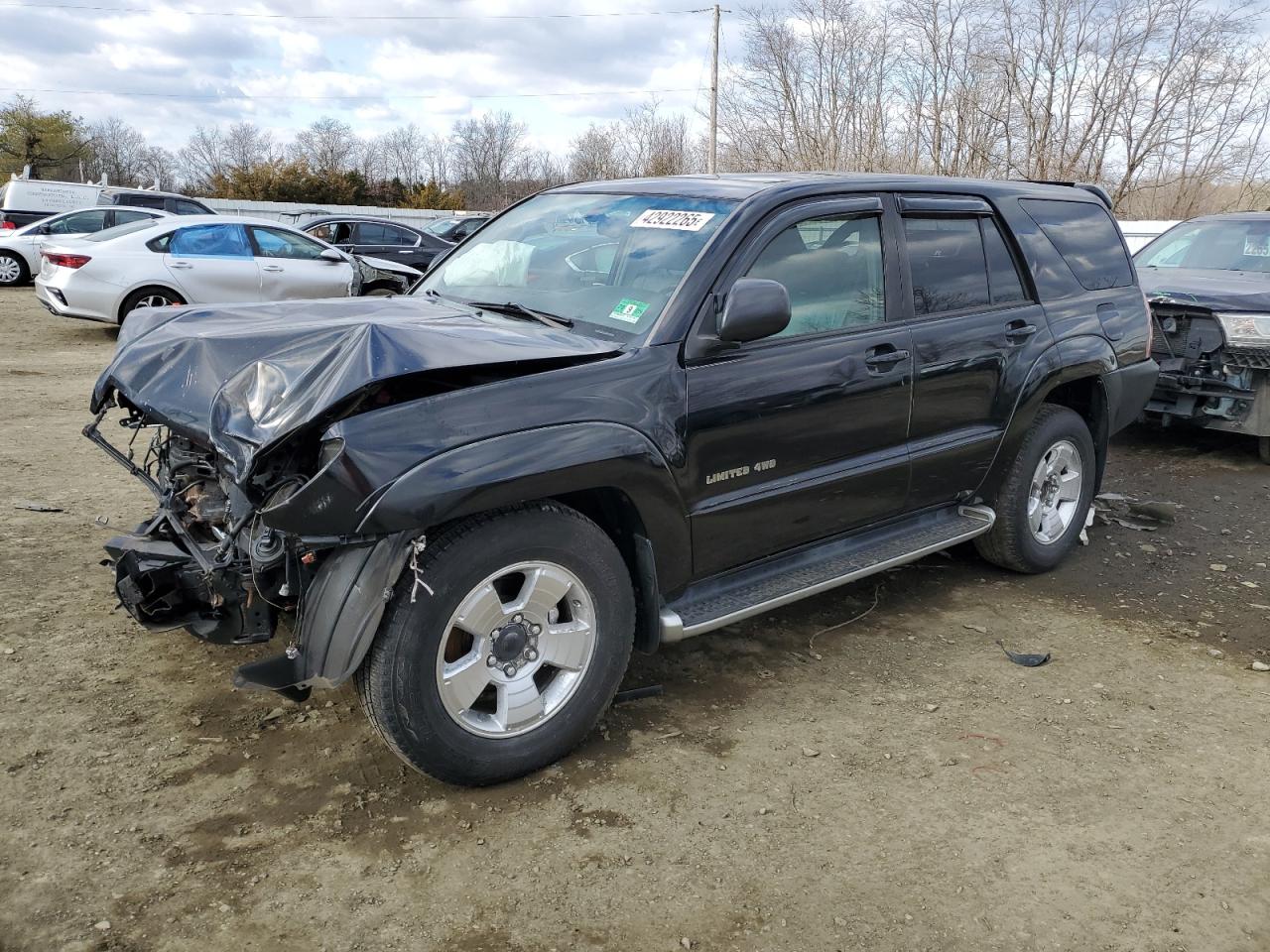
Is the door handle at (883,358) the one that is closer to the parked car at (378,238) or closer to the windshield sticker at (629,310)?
the windshield sticker at (629,310)

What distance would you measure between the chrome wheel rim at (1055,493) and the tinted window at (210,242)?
32.5 feet

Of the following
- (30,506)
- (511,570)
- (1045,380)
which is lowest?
(30,506)

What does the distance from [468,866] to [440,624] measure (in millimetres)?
691

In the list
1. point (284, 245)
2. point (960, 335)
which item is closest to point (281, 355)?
point (960, 335)

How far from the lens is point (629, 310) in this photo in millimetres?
3596

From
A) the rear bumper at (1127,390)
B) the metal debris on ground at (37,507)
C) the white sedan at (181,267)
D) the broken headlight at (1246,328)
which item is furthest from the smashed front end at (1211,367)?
the white sedan at (181,267)

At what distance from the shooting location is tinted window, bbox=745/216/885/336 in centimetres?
383

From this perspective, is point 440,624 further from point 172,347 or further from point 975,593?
point 975,593

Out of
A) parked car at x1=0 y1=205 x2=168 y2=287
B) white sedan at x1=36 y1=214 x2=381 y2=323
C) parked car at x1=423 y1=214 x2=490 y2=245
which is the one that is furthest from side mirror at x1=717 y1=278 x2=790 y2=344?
parked car at x1=423 y1=214 x2=490 y2=245

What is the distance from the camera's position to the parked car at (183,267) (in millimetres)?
11234

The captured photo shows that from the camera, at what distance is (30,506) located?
220 inches

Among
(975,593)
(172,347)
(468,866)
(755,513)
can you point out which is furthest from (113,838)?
(975,593)

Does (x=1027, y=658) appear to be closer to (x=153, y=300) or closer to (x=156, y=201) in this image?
(x=153, y=300)

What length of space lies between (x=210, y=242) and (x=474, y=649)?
1032 cm
